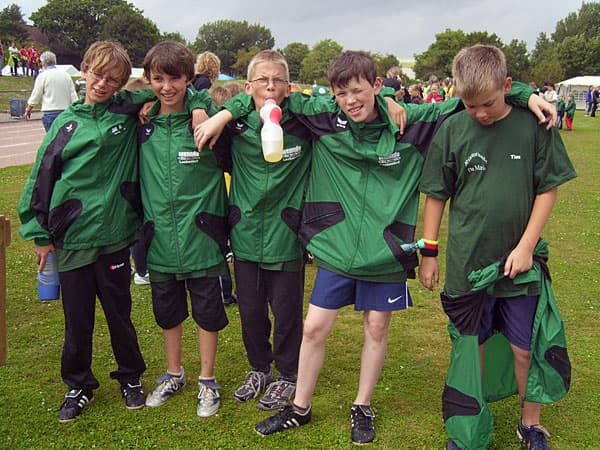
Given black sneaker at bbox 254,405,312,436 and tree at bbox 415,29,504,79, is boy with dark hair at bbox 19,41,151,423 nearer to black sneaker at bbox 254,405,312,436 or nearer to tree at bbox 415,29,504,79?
black sneaker at bbox 254,405,312,436

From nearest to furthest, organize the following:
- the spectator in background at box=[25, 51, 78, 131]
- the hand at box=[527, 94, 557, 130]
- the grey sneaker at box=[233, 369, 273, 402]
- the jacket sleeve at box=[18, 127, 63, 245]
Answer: the hand at box=[527, 94, 557, 130] → the jacket sleeve at box=[18, 127, 63, 245] → the grey sneaker at box=[233, 369, 273, 402] → the spectator in background at box=[25, 51, 78, 131]

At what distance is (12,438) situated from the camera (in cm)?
334

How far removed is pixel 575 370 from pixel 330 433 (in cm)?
195

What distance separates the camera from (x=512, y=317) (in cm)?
307

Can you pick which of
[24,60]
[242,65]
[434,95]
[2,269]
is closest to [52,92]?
[2,269]

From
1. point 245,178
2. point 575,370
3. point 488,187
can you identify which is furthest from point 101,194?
point 575,370

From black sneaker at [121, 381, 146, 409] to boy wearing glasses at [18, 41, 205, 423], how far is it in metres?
0.28

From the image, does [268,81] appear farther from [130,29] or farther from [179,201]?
[130,29]

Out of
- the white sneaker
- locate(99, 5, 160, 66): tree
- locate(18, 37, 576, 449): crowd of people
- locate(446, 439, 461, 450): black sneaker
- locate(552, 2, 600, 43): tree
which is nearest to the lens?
locate(18, 37, 576, 449): crowd of people

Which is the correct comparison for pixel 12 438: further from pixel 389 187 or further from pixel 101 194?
pixel 389 187

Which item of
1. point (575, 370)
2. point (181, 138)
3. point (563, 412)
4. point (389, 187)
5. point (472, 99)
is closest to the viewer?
point (472, 99)

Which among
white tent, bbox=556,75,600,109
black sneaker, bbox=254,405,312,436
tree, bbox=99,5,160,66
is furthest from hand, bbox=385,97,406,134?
tree, bbox=99,5,160,66

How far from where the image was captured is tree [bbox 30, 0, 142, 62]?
3511 inches

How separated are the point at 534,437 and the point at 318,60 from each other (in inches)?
4661
